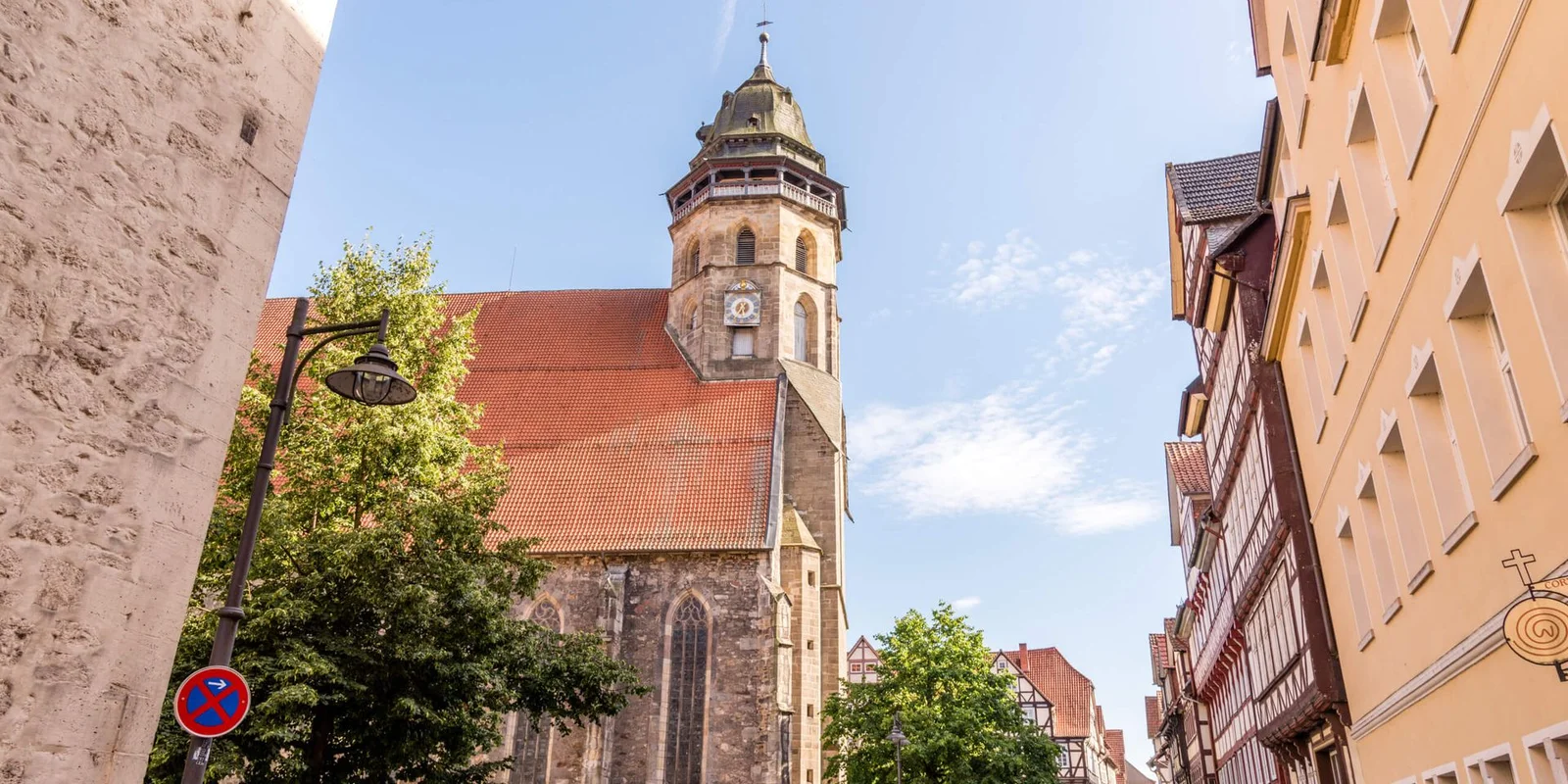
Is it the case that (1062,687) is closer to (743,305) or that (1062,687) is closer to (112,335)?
(743,305)

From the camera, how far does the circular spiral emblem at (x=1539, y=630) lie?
510 cm

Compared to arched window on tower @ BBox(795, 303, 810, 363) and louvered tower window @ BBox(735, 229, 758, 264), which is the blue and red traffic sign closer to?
arched window on tower @ BBox(795, 303, 810, 363)

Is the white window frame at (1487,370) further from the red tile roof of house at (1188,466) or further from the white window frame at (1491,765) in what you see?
the red tile roof of house at (1188,466)

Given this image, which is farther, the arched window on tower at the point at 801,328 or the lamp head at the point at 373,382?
the arched window on tower at the point at 801,328

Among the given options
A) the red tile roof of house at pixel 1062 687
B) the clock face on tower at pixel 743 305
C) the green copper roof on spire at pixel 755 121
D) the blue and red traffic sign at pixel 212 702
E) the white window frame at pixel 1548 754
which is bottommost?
the white window frame at pixel 1548 754

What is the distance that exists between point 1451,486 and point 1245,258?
7419 millimetres

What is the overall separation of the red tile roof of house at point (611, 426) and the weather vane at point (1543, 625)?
64.6 feet

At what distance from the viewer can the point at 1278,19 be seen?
11.3m

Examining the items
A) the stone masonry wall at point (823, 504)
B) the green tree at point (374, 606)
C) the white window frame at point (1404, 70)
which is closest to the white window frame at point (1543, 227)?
the white window frame at point (1404, 70)

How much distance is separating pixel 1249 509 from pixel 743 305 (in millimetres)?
18385

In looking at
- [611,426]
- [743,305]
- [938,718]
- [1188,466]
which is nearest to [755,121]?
[743,305]

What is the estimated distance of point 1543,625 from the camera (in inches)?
204

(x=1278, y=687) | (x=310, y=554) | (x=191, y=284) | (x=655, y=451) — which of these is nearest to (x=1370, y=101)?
(x=191, y=284)

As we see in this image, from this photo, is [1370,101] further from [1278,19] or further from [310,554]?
[310,554]
